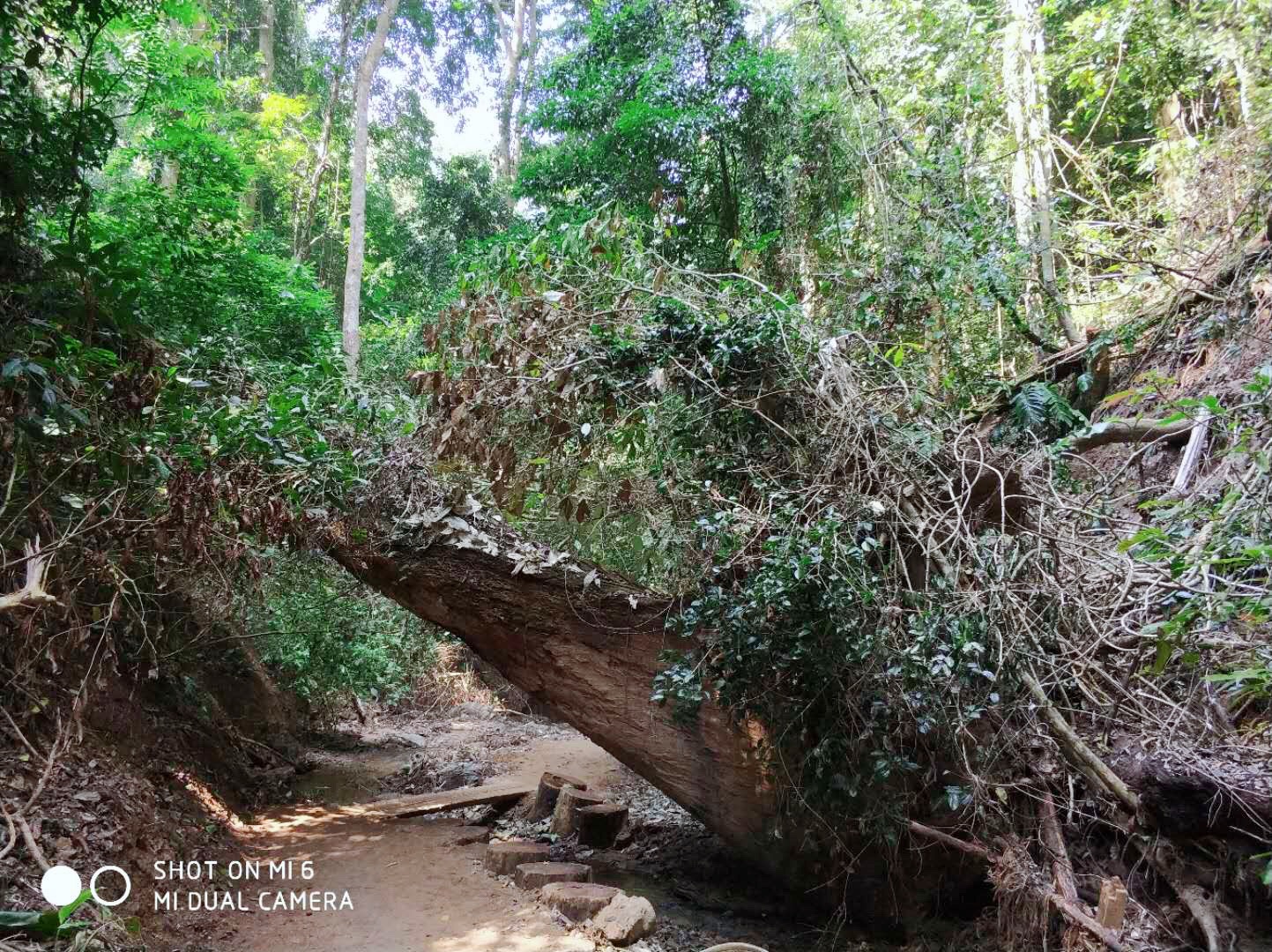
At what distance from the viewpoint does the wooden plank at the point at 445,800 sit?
6.87 m

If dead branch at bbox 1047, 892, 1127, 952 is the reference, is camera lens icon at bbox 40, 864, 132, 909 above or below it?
above

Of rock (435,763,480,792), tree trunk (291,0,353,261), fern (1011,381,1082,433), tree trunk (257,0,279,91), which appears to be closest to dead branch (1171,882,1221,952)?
fern (1011,381,1082,433)

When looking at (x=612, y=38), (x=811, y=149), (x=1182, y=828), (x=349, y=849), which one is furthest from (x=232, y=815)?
(x=612, y=38)

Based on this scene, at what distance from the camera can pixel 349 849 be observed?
578cm

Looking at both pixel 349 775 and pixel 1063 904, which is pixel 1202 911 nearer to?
pixel 1063 904

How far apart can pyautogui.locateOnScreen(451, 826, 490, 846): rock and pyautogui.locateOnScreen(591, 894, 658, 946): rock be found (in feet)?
6.31

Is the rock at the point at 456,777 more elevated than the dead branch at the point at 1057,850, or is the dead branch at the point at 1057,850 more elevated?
the dead branch at the point at 1057,850

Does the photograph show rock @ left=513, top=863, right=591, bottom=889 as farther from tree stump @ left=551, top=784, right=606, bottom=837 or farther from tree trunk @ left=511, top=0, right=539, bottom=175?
tree trunk @ left=511, top=0, right=539, bottom=175

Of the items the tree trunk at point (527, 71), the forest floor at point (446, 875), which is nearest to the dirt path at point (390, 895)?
the forest floor at point (446, 875)

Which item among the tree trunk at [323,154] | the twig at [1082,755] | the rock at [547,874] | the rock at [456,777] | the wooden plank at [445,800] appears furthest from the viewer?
the tree trunk at [323,154]

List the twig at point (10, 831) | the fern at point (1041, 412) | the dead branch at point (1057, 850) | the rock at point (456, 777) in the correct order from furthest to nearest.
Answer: the rock at point (456, 777) → the fern at point (1041, 412) → the dead branch at point (1057, 850) → the twig at point (10, 831)

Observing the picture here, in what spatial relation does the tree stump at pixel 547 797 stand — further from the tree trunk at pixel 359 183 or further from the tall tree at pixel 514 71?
the tall tree at pixel 514 71

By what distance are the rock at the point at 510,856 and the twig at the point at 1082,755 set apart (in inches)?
146

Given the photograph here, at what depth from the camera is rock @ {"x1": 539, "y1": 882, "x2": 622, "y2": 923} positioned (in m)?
4.66
